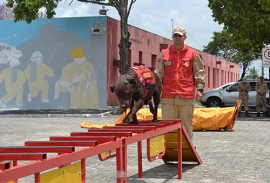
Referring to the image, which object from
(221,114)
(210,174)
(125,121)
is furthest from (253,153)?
(221,114)

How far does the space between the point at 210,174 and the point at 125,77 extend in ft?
7.87

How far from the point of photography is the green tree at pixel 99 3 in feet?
83.7

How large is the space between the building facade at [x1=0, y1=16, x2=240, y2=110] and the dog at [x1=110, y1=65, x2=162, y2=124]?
2054cm

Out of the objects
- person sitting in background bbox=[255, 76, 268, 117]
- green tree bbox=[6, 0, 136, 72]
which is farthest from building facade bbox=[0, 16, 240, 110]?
person sitting in background bbox=[255, 76, 268, 117]

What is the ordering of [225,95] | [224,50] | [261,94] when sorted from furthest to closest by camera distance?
[224,50]
[225,95]
[261,94]

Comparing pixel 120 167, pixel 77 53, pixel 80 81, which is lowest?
pixel 120 167

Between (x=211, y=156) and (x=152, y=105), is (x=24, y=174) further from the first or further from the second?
(x=211, y=156)

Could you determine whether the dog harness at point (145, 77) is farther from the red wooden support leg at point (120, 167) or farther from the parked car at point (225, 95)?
the parked car at point (225, 95)

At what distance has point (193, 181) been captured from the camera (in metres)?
8.19

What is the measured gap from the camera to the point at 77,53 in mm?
29188

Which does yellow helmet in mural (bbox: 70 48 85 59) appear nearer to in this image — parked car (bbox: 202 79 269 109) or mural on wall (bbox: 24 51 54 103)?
mural on wall (bbox: 24 51 54 103)

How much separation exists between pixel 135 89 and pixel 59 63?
2237 cm

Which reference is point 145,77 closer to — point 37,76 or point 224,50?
point 37,76

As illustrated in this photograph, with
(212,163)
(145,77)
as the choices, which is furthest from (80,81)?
(145,77)
